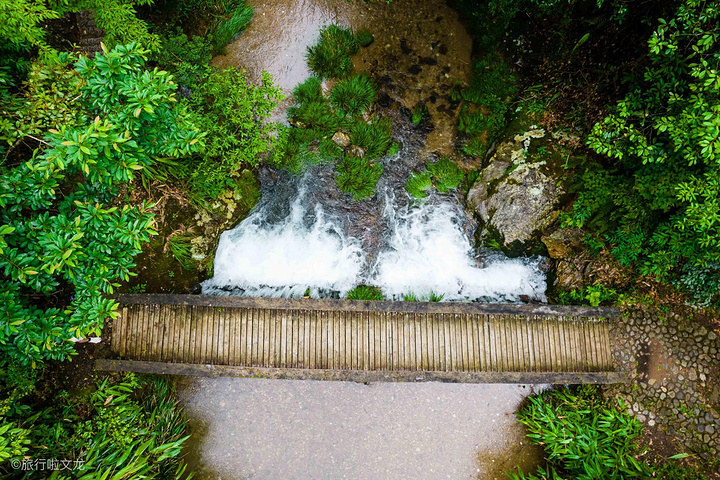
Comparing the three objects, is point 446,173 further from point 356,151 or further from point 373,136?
point 356,151

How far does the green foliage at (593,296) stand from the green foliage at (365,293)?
11.8ft

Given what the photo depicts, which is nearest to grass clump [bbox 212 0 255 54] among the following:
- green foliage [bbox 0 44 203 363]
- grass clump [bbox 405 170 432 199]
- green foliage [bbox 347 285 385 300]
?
green foliage [bbox 0 44 203 363]

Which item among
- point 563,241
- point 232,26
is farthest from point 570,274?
point 232,26

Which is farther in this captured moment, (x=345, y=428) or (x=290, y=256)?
(x=290, y=256)

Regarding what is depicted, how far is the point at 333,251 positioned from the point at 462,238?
9.16 ft

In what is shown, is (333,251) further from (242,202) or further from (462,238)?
(462,238)

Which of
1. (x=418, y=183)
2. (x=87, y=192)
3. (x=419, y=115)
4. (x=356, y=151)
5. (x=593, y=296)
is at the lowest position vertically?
(x=593, y=296)

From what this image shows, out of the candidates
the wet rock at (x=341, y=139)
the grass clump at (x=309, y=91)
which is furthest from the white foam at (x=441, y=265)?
the grass clump at (x=309, y=91)

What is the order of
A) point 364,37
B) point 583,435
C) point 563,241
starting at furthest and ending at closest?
point 364,37
point 563,241
point 583,435

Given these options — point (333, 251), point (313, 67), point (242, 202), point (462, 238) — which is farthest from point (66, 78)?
point (462, 238)

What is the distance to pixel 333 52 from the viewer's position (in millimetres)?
7234

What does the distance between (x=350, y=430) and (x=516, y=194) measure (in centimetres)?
566

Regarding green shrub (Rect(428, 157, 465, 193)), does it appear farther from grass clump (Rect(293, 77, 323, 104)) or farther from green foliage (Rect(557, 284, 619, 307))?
green foliage (Rect(557, 284, 619, 307))

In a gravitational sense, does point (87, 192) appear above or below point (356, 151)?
below
